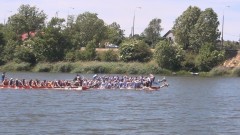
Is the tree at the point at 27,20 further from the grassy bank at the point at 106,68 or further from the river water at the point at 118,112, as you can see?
the river water at the point at 118,112

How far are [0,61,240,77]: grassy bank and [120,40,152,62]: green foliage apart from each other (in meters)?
2.94

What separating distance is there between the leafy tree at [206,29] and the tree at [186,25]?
87.8 inches

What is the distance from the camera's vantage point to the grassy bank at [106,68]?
85625 mm

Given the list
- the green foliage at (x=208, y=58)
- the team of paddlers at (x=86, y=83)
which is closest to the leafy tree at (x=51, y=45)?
the green foliage at (x=208, y=58)

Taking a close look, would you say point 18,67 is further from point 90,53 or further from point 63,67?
point 90,53

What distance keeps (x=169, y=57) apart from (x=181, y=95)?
38491 millimetres

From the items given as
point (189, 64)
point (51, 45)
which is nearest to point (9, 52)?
point (51, 45)

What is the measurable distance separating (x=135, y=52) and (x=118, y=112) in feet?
192

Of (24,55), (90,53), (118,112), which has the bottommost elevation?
(118,112)

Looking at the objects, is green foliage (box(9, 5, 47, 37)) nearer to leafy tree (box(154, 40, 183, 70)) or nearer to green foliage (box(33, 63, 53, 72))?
green foliage (box(33, 63, 53, 72))

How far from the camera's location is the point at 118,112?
3516 centimetres

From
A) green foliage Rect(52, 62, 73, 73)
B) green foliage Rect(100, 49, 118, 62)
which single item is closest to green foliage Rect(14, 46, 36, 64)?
green foliage Rect(52, 62, 73, 73)

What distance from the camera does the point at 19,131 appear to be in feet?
87.6

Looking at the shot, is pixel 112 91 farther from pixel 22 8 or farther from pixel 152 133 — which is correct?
pixel 22 8
